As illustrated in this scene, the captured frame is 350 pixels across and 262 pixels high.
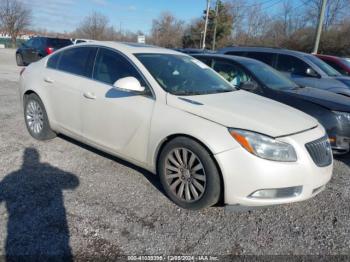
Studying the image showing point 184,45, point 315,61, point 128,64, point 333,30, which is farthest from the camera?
point 184,45

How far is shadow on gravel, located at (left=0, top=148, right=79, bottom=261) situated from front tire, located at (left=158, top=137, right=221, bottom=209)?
1.10 m

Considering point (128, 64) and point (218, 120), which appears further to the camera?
point (128, 64)

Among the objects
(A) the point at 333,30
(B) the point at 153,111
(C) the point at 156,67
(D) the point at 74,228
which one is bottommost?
(D) the point at 74,228

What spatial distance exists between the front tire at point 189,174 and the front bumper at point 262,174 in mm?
121

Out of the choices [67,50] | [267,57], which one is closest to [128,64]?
[67,50]

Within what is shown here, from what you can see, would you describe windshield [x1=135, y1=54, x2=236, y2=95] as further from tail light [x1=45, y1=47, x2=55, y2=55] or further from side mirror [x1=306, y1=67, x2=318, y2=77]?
tail light [x1=45, y1=47, x2=55, y2=55]

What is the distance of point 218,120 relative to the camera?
9.60 feet

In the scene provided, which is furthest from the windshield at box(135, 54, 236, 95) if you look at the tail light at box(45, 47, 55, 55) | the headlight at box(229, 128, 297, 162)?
the tail light at box(45, 47, 55, 55)

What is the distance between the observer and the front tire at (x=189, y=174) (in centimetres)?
288

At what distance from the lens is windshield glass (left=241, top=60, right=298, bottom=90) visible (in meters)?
5.27

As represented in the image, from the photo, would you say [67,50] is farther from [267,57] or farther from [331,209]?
[267,57]

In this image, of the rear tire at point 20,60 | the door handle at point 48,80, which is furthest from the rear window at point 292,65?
the rear tire at point 20,60

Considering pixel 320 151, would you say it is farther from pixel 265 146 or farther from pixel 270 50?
pixel 270 50

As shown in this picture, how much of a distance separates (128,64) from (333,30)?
3557cm
